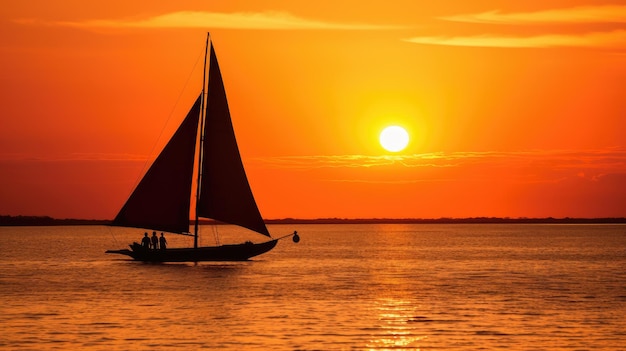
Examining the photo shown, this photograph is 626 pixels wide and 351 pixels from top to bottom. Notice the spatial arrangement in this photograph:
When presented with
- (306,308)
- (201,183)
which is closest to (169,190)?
(201,183)

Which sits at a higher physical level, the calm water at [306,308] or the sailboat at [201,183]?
the sailboat at [201,183]

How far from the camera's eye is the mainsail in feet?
232

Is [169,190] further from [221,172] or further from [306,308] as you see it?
[306,308]

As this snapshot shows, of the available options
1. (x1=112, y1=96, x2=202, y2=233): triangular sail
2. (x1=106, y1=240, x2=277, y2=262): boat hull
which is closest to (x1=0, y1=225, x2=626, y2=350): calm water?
(x1=106, y1=240, x2=277, y2=262): boat hull

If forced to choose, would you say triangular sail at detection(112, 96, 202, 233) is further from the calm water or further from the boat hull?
the calm water

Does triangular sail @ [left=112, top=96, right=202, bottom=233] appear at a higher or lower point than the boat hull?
higher

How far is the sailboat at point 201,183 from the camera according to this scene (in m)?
70.6

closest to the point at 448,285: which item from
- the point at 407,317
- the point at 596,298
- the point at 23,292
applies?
the point at 596,298

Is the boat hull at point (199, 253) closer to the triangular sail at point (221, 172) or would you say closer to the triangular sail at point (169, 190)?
the triangular sail at point (169, 190)

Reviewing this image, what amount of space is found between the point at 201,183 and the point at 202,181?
15cm

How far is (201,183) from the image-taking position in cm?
7075

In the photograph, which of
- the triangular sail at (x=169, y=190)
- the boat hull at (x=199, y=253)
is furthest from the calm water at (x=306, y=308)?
the triangular sail at (x=169, y=190)

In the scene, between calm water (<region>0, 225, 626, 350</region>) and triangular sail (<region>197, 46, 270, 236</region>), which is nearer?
calm water (<region>0, 225, 626, 350</region>)

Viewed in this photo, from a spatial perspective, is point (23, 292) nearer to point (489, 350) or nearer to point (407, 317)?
point (407, 317)
